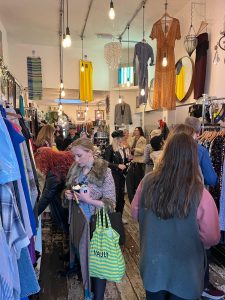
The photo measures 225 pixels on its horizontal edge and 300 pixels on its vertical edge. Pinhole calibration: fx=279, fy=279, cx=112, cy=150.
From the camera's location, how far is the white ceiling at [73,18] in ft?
17.4

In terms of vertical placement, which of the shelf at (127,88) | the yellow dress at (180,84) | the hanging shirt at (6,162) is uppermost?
the shelf at (127,88)

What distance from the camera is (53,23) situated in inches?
249

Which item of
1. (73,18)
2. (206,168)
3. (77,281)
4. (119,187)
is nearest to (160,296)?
(206,168)

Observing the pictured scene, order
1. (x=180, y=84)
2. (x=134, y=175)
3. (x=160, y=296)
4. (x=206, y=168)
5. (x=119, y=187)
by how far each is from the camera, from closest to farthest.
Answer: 1. (x=160, y=296)
2. (x=206, y=168)
3. (x=119, y=187)
4. (x=180, y=84)
5. (x=134, y=175)

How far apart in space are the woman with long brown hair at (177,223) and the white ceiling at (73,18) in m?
4.54

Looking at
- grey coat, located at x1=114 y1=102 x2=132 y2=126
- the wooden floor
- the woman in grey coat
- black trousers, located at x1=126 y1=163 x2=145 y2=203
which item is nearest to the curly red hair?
the woman in grey coat

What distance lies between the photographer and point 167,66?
4.93 m

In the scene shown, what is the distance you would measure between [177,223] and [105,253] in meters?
0.78

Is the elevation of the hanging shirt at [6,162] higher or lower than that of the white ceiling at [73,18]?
lower

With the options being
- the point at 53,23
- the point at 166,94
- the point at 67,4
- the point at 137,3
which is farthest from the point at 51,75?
the point at 166,94

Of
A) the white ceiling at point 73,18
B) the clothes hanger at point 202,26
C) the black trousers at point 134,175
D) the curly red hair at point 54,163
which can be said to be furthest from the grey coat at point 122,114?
the curly red hair at point 54,163

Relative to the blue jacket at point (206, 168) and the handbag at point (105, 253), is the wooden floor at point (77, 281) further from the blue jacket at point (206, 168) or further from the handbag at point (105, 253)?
the blue jacket at point (206, 168)

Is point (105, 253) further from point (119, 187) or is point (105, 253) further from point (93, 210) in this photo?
point (119, 187)

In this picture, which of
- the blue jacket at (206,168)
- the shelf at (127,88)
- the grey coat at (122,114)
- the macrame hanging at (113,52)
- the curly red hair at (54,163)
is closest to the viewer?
the blue jacket at (206,168)
